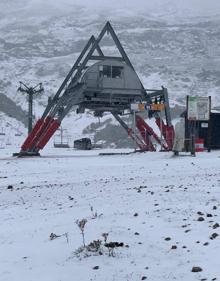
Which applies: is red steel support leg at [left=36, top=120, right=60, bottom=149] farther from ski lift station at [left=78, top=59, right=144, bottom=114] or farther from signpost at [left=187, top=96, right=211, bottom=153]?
signpost at [left=187, top=96, right=211, bottom=153]

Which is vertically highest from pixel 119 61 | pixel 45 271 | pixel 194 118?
pixel 119 61

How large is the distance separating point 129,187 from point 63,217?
4.74m

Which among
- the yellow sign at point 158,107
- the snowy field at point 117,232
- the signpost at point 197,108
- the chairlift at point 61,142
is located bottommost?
the snowy field at point 117,232

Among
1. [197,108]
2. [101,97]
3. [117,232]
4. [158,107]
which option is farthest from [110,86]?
[117,232]

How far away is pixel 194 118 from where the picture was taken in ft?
117

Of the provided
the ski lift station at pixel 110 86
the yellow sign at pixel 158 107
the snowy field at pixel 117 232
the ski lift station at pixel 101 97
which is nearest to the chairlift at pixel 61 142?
the ski lift station at pixel 101 97

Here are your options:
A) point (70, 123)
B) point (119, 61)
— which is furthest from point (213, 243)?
point (70, 123)

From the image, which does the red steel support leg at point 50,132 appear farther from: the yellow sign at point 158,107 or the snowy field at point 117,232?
the snowy field at point 117,232

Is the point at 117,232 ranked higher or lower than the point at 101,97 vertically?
lower

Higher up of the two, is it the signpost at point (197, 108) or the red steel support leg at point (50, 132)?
the signpost at point (197, 108)

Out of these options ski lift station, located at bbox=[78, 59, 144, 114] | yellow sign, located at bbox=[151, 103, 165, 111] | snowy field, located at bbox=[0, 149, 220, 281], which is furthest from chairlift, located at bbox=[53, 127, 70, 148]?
snowy field, located at bbox=[0, 149, 220, 281]

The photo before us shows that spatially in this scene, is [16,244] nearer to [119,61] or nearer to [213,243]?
[213,243]

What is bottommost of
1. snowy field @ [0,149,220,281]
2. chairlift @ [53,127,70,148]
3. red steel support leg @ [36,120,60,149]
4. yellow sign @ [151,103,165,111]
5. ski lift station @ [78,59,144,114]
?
snowy field @ [0,149,220,281]

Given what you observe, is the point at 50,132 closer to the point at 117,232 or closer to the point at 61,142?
the point at 117,232
